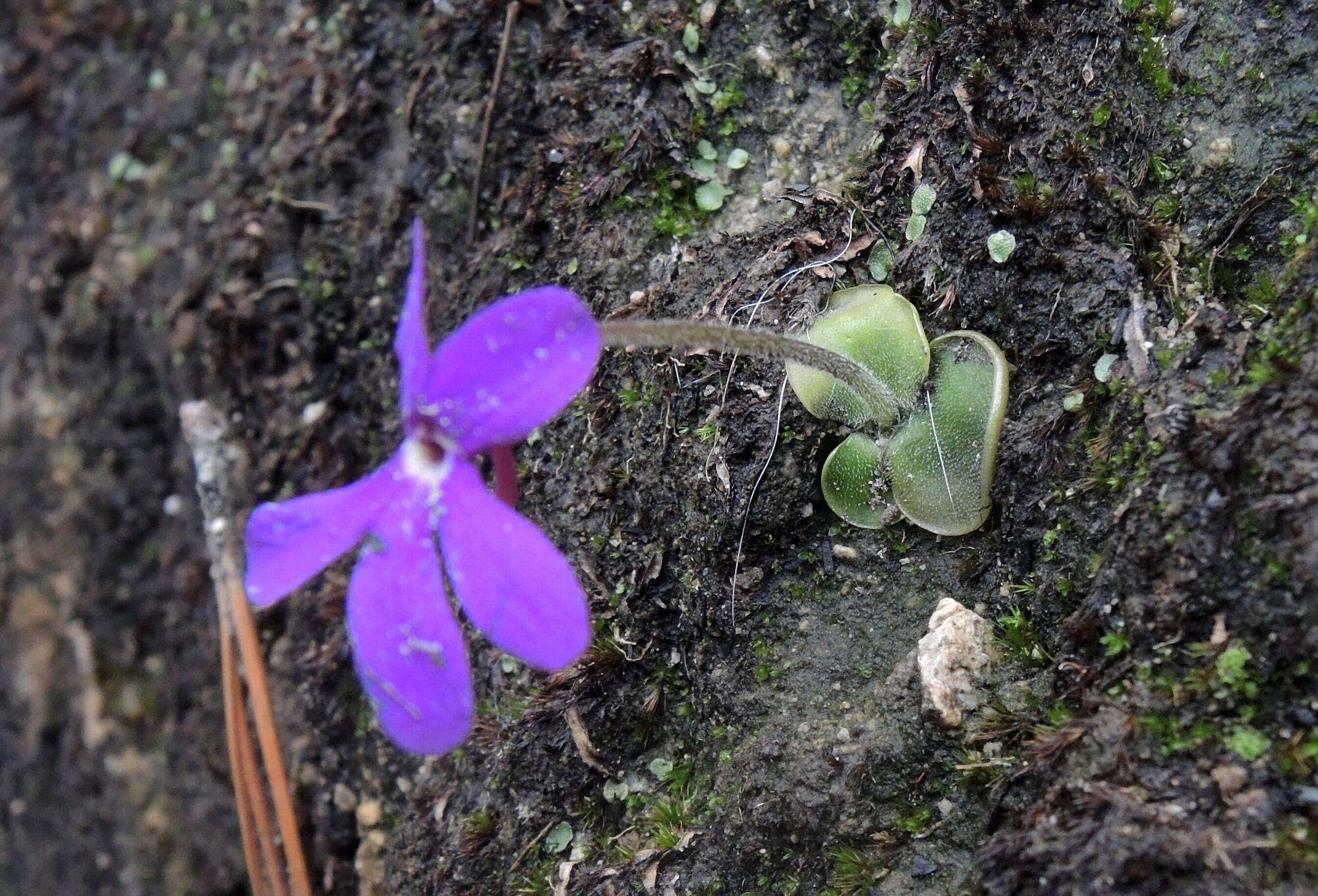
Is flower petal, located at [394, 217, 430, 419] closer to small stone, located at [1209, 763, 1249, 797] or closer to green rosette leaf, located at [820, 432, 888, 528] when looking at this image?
green rosette leaf, located at [820, 432, 888, 528]

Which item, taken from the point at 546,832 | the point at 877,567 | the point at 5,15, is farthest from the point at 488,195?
the point at 5,15

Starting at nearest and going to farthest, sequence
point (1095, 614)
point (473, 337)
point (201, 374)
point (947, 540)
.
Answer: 1. point (473, 337)
2. point (1095, 614)
3. point (947, 540)
4. point (201, 374)

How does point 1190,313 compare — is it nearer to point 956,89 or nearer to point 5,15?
point 956,89

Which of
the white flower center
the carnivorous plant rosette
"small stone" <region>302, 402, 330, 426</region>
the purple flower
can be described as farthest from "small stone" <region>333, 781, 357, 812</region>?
the carnivorous plant rosette

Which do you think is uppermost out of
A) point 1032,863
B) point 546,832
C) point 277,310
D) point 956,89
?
point 956,89

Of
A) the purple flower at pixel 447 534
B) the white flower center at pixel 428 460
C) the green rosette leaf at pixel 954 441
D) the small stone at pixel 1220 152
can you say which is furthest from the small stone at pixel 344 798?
the small stone at pixel 1220 152

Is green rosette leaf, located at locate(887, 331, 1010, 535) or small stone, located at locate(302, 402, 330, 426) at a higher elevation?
green rosette leaf, located at locate(887, 331, 1010, 535)

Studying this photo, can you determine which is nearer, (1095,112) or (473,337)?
(473,337)
